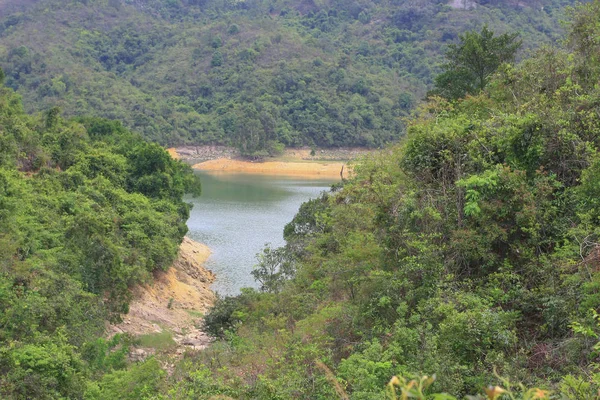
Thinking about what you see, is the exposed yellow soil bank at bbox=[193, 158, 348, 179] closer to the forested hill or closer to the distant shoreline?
the distant shoreline

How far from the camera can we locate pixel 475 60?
19.7 meters

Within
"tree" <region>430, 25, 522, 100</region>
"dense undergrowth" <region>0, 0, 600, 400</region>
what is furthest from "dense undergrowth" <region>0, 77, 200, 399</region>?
"tree" <region>430, 25, 522, 100</region>

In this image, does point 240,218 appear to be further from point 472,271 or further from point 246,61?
point 246,61

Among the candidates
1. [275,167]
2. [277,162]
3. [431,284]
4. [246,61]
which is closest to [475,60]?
[431,284]

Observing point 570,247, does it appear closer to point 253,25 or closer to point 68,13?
point 253,25

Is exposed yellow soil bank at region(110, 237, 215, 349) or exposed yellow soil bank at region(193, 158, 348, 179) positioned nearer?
exposed yellow soil bank at region(110, 237, 215, 349)

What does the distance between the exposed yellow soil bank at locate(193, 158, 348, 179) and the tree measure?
135 ft

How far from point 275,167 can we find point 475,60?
45163 mm

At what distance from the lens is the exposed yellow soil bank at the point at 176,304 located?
682 inches

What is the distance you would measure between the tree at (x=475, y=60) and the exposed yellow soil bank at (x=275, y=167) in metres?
41.1

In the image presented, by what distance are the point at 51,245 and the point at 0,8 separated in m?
121

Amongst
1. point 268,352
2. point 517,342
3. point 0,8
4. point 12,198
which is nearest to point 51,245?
point 12,198

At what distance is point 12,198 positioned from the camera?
16.1 meters

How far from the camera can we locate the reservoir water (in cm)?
2748
